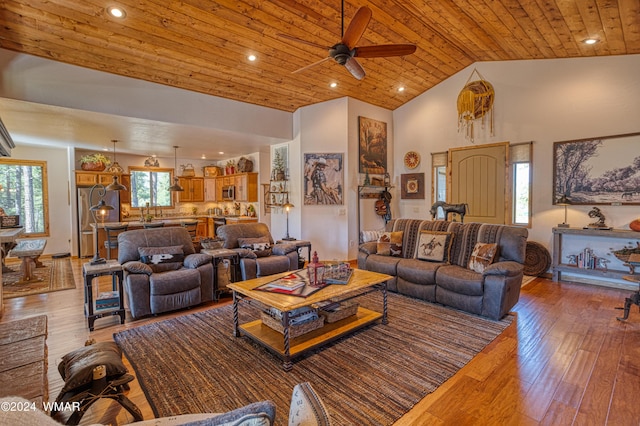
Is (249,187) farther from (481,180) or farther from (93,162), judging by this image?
(481,180)

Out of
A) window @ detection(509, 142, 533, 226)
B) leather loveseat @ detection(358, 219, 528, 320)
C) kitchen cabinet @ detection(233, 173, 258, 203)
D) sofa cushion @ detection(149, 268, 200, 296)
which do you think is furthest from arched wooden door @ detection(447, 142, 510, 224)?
sofa cushion @ detection(149, 268, 200, 296)

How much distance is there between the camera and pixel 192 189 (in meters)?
9.73

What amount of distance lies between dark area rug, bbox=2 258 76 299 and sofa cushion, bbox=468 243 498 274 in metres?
6.07

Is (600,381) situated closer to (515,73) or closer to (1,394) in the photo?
(1,394)

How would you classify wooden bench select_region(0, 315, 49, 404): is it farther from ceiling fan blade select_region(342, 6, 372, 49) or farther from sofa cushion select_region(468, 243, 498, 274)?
sofa cushion select_region(468, 243, 498, 274)

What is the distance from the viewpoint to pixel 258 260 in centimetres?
466

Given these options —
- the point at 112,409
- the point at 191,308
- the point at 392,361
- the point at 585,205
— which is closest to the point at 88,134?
the point at 191,308

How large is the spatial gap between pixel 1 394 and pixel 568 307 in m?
5.25

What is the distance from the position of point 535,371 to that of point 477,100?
4879 mm

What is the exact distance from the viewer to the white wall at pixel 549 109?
4734 millimetres

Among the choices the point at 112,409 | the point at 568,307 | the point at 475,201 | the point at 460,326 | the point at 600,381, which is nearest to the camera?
the point at 112,409

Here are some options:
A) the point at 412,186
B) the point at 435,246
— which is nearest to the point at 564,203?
the point at 435,246

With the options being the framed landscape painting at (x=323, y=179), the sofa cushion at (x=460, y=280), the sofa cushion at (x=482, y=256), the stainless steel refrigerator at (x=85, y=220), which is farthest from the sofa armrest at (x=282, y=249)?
the stainless steel refrigerator at (x=85, y=220)

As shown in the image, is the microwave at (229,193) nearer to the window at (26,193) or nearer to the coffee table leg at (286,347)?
the window at (26,193)
